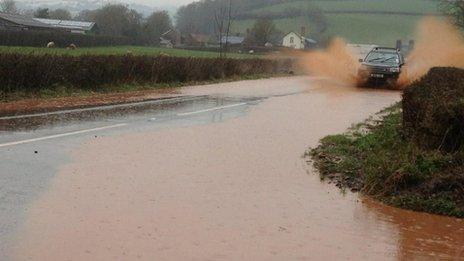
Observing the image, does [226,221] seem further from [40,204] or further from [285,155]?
[285,155]

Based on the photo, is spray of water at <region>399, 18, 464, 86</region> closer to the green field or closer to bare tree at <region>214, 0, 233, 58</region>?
bare tree at <region>214, 0, 233, 58</region>

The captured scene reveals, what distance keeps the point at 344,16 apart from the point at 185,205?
10320cm

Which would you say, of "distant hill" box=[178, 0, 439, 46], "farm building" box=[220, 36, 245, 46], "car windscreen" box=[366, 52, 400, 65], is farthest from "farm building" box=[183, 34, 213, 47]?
"car windscreen" box=[366, 52, 400, 65]

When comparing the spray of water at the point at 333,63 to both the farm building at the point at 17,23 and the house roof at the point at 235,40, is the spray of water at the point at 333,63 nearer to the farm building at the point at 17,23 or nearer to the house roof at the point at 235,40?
the farm building at the point at 17,23

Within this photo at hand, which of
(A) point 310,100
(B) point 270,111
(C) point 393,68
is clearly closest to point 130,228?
(B) point 270,111

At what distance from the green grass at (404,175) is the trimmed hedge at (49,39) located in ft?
167

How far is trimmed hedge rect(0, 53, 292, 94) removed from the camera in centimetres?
1728

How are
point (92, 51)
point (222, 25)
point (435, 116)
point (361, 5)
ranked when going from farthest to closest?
point (361, 5)
point (92, 51)
point (222, 25)
point (435, 116)

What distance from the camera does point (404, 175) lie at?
25.1ft

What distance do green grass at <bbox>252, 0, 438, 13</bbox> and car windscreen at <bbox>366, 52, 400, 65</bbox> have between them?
80.0 metres

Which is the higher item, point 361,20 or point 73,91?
point 361,20

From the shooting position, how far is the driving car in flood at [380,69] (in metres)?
28.3

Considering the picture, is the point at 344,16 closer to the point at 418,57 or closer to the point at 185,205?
the point at 418,57

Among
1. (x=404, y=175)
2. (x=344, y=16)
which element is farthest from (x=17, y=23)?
(x=404, y=175)
